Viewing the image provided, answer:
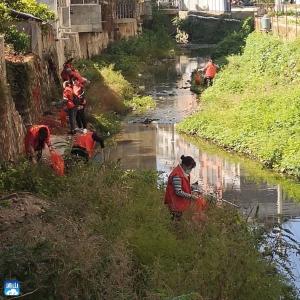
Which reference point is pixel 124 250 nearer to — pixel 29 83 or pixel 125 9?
pixel 29 83

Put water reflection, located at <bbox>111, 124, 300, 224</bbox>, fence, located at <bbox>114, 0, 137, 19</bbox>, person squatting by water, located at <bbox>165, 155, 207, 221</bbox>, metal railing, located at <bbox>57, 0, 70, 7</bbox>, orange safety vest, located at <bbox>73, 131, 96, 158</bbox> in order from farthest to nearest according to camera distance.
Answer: fence, located at <bbox>114, 0, 137, 19</bbox> < metal railing, located at <bbox>57, 0, 70, 7</bbox> < water reflection, located at <bbox>111, 124, 300, 224</bbox> < orange safety vest, located at <bbox>73, 131, 96, 158</bbox> < person squatting by water, located at <bbox>165, 155, 207, 221</bbox>

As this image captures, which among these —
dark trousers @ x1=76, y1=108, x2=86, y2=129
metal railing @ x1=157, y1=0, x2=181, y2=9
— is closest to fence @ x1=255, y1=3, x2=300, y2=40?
dark trousers @ x1=76, y1=108, x2=86, y2=129

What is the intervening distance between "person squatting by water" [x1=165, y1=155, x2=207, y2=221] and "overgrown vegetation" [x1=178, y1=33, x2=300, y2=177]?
6.53 meters

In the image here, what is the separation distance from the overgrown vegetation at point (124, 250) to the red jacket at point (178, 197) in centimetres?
26

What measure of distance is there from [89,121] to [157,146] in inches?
83.3

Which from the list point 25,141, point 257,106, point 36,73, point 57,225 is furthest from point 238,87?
point 57,225

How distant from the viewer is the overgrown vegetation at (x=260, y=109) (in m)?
18.5

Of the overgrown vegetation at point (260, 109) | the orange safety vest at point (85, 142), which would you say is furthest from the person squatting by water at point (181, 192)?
the overgrown vegetation at point (260, 109)

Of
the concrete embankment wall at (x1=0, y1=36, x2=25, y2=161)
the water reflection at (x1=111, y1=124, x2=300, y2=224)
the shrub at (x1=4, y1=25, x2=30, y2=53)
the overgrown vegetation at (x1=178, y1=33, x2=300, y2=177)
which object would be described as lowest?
the water reflection at (x1=111, y1=124, x2=300, y2=224)

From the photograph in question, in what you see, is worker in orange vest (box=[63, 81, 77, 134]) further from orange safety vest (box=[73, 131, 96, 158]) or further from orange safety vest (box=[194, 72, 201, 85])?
orange safety vest (box=[194, 72, 201, 85])

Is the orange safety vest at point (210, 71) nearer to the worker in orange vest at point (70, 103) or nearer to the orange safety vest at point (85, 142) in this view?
the worker in orange vest at point (70, 103)

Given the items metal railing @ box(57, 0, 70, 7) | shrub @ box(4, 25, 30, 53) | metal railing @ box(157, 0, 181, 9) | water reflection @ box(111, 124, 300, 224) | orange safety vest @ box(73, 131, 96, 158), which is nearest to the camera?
orange safety vest @ box(73, 131, 96, 158)

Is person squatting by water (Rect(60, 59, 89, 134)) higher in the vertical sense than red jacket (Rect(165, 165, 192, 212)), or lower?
higher

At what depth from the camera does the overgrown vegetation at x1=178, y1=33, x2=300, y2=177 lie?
18484mm
